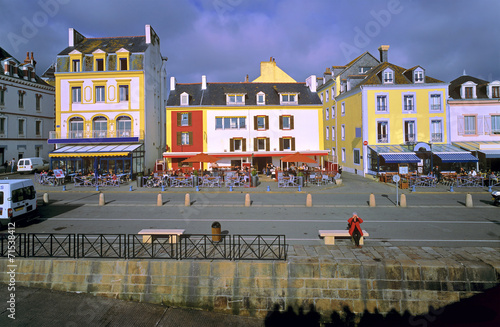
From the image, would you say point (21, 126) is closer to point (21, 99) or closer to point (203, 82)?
point (21, 99)

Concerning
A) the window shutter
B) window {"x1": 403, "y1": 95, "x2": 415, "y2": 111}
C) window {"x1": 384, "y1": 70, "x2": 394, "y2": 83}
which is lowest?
the window shutter

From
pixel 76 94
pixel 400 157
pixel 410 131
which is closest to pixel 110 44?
pixel 76 94

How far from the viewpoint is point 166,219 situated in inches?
577

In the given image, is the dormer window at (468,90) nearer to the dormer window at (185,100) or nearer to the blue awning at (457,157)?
the blue awning at (457,157)

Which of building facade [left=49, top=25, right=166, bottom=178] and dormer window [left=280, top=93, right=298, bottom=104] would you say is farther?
dormer window [left=280, top=93, right=298, bottom=104]

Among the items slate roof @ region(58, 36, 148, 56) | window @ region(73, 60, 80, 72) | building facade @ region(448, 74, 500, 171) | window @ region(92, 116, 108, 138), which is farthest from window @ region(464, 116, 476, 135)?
window @ region(73, 60, 80, 72)

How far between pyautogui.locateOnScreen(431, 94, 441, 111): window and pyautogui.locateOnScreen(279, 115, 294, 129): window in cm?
1421

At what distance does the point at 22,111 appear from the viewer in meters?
37.3

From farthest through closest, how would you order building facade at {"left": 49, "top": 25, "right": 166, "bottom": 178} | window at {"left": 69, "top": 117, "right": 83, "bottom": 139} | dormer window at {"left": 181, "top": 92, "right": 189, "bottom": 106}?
dormer window at {"left": 181, "top": 92, "right": 189, "bottom": 106} → window at {"left": 69, "top": 117, "right": 83, "bottom": 139} → building facade at {"left": 49, "top": 25, "right": 166, "bottom": 178}

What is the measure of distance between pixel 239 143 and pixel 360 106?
13453mm

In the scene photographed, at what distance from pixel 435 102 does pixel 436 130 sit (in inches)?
110

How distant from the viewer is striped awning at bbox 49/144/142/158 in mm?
28234

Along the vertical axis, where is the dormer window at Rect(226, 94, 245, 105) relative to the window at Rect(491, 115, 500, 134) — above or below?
above

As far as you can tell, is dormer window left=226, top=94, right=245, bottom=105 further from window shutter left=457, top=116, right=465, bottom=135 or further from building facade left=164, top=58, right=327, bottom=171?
window shutter left=457, top=116, right=465, bottom=135
